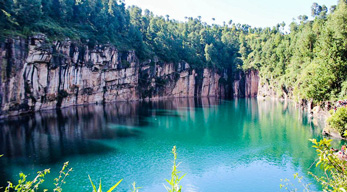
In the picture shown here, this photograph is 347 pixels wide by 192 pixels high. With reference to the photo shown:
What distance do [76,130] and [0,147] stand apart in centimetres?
871

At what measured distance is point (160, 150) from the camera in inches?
944

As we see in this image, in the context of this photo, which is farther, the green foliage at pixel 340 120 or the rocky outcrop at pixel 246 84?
the rocky outcrop at pixel 246 84

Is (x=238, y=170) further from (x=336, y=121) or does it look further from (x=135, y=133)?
(x=135, y=133)

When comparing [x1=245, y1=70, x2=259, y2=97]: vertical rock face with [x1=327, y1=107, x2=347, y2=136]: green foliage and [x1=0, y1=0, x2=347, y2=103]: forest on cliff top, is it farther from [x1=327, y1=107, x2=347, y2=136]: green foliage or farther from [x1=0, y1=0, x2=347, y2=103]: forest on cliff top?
[x1=327, y1=107, x2=347, y2=136]: green foliage

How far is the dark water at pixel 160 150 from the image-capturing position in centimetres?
1753

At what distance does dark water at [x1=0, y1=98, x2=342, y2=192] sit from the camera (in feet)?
57.5

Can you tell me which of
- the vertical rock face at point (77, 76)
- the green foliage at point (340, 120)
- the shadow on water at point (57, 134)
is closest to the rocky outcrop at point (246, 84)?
the vertical rock face at point (77, 76)

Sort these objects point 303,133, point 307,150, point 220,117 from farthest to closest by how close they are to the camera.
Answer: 1. point 220,117
2. point 303,133
3. point 307,150

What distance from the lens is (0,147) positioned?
78.9 feet

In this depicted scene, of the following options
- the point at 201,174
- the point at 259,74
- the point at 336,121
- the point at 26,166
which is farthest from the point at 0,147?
the point at 259,74

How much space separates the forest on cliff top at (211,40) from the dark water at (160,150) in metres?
8.69

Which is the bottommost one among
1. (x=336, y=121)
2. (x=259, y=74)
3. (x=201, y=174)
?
(x=201, y=174)

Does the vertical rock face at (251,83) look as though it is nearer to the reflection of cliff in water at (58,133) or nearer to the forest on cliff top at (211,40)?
the forest on cliff top at (211,40)

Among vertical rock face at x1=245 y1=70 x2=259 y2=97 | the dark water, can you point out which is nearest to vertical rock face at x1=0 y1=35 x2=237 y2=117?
the dark water
